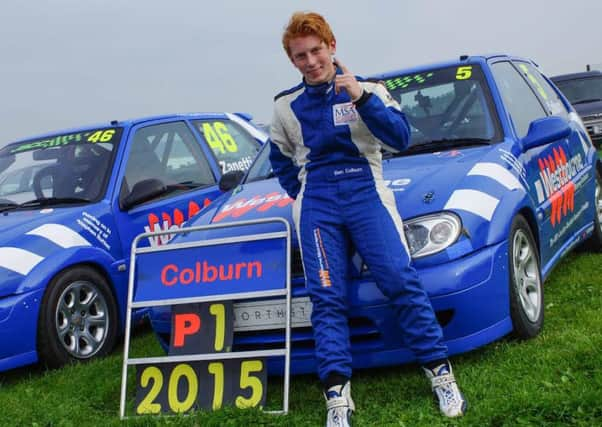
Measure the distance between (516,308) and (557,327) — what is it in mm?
542

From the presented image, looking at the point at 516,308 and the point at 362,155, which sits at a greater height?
the point at 362,155

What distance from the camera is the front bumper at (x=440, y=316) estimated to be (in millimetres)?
3711

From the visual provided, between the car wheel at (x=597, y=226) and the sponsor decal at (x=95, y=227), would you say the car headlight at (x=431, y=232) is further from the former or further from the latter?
the car wheel at (x=597, y=226)

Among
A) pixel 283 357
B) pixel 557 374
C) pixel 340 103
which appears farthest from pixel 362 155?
pixel 557 374

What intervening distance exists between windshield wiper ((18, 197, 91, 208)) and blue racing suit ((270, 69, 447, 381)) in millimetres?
2468

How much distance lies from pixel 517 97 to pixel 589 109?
12446 mm

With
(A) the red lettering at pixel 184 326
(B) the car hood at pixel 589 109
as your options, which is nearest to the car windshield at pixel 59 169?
(A) the red lettering at pixel 184 326

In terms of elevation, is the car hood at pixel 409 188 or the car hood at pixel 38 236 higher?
the car hood at pixel 409 188

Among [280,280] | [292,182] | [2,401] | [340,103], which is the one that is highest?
[340,103]

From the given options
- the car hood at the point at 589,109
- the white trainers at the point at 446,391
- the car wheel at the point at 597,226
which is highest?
the white trainers at the point at 446,391

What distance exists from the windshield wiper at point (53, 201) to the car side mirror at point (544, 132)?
302cm

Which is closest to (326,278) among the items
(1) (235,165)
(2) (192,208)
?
(2) (192,208)

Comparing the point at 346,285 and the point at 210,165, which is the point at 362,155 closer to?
the point at 346,285

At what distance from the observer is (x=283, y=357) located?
3.98m
